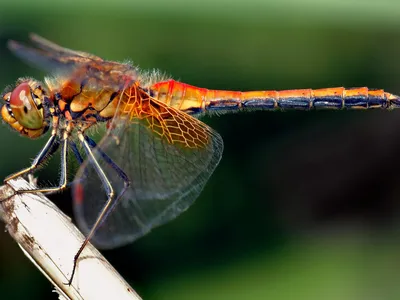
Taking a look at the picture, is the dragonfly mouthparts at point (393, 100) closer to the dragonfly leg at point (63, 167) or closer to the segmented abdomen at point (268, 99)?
the segmented abdomen at point (268, 99)

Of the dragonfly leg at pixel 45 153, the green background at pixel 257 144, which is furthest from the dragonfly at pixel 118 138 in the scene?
the green background at pixel 257 144

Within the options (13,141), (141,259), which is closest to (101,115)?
(13,141)

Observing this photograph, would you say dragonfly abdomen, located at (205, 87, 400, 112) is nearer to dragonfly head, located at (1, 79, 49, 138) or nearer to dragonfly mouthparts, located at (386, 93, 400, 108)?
dragonfly mouthparts, located at (386, 93, 400, 108)

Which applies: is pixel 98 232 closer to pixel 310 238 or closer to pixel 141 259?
pixel 141 259

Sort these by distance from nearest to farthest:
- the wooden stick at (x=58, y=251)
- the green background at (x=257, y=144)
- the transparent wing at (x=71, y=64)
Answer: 1. the wooden stick at (x=58, y=251)
2. the transparent wing at (x=71, y=64)
3. the green background at (x=257, y=144)

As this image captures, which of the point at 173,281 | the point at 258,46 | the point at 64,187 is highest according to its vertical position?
the point at 258,46

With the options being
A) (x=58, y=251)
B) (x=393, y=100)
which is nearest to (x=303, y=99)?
(x=393, y=100)

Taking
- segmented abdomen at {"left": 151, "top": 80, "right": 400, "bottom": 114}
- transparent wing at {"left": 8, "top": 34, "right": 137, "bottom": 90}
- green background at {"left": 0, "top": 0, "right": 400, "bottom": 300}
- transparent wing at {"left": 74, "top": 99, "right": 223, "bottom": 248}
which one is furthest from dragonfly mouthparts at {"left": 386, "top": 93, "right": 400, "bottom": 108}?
transparent wing at {"left": 8, "top": 34, "right": 137, "bottom": 90}

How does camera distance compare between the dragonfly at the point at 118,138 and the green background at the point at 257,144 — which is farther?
the green background at the point at 257,144
